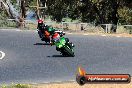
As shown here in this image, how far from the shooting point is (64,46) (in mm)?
22922

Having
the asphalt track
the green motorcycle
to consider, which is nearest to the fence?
the asphalt track

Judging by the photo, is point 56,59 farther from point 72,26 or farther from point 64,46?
point 72,26

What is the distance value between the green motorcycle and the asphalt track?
34 centimetres

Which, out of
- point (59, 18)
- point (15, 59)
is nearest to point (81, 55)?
point (15, 59)

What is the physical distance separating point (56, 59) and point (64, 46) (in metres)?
0.93

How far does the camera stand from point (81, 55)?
23.8 metres

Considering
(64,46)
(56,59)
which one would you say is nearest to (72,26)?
(64,46)

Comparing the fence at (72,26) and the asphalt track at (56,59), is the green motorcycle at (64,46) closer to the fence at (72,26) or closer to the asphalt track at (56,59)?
the asphalt track at (56,59)

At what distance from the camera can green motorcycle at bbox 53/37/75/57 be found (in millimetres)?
22672

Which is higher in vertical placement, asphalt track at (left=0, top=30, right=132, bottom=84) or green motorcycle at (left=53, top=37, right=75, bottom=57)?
green motorcycle at (left=53, top=37, right=75, bottom=57)

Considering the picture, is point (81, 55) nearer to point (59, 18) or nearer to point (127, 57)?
point (127, 57)

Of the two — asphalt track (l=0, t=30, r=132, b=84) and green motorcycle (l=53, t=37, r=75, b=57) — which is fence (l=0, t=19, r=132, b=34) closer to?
asphalt track (l=0, t=30, r=132, b=84)

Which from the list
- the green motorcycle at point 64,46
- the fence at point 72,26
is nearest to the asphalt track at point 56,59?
the green motorcycle at point 64,46

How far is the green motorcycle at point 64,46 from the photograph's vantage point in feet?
74.4
